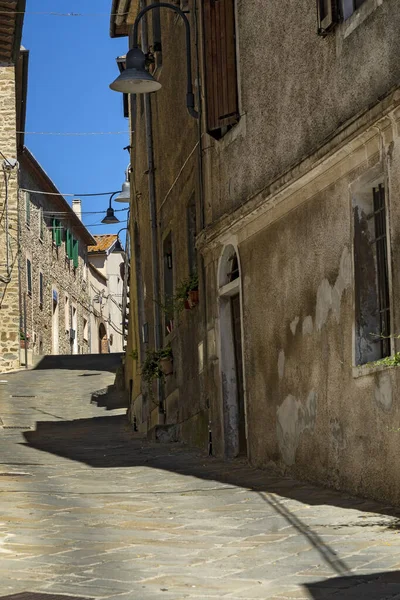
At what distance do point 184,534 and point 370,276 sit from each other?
2.51 m

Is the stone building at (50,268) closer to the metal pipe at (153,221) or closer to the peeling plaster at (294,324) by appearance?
the metal pipe at (153,221)

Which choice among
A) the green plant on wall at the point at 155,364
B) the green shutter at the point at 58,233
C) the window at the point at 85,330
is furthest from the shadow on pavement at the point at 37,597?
the window at the point at 85,330

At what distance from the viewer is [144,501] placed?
880cm

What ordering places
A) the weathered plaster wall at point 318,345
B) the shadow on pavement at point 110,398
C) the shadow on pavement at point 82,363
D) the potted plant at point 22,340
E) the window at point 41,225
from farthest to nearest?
the window at point 41,225 < the potted plant at point 22,340 < the shadow on pavement at point 82,363 < the shadow on pavement at point 110,398 < the weathered plaster wall at point 318,345

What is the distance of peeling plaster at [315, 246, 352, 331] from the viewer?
8.66 m

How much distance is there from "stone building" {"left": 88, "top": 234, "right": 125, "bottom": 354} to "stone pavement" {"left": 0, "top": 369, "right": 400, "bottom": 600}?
4335 cm

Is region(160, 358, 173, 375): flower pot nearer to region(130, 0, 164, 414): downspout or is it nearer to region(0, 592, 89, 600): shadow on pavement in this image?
region(130, 0, 164, 414): downspout

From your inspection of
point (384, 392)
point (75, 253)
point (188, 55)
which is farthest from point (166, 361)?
point (75, 253)

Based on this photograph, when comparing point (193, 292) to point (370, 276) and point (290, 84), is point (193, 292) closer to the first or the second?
point (290, 84)

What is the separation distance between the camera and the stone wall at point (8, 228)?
114 ft

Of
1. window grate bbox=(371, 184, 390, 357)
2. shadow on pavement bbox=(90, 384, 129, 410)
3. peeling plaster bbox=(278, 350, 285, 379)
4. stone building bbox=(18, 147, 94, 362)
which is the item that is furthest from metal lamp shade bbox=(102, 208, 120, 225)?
window grate bbox=(371, 184, 390, 357)

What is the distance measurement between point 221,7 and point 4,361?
23.7 m

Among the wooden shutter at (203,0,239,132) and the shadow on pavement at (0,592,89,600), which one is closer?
the shadow on pavement at (0,592,89,600)

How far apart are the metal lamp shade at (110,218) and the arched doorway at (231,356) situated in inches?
720
